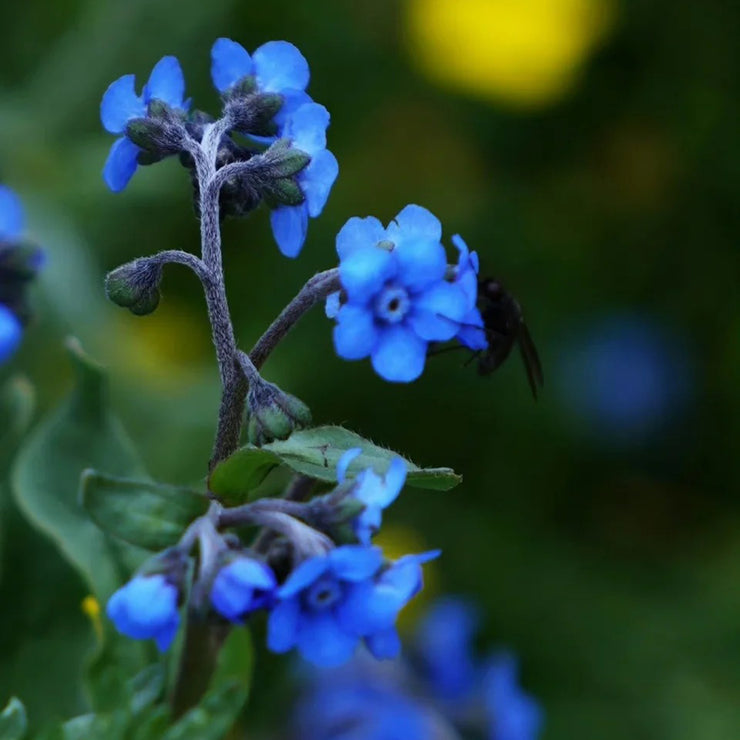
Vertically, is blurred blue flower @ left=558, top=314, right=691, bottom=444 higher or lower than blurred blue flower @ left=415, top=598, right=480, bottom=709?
lower

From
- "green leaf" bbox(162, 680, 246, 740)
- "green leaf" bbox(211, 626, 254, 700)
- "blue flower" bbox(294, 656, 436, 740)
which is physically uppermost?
"green leaf" bbox(162, 680, 246, 740)

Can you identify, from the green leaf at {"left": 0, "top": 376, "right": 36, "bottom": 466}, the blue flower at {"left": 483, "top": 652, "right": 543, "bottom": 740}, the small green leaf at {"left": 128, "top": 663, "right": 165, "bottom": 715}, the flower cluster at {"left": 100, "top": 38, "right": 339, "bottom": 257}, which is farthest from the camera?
the blue flower at {"left": 483, "top": 652, "right": 543, "bottom": 740}

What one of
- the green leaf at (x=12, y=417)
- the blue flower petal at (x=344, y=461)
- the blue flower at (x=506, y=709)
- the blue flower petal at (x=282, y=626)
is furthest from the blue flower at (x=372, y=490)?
the blue flower at (x=506, y=709)

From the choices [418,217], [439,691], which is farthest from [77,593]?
[418,217]

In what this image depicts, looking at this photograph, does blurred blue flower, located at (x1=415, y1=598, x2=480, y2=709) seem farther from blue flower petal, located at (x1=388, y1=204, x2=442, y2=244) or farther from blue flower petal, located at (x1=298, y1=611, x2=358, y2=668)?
blue flower petal, located at (x1=388, y1=204, x2=442, y2=244)

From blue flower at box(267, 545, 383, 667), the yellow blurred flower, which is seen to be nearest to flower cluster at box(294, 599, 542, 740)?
blue flower at box(267, 545, 383, 667)
